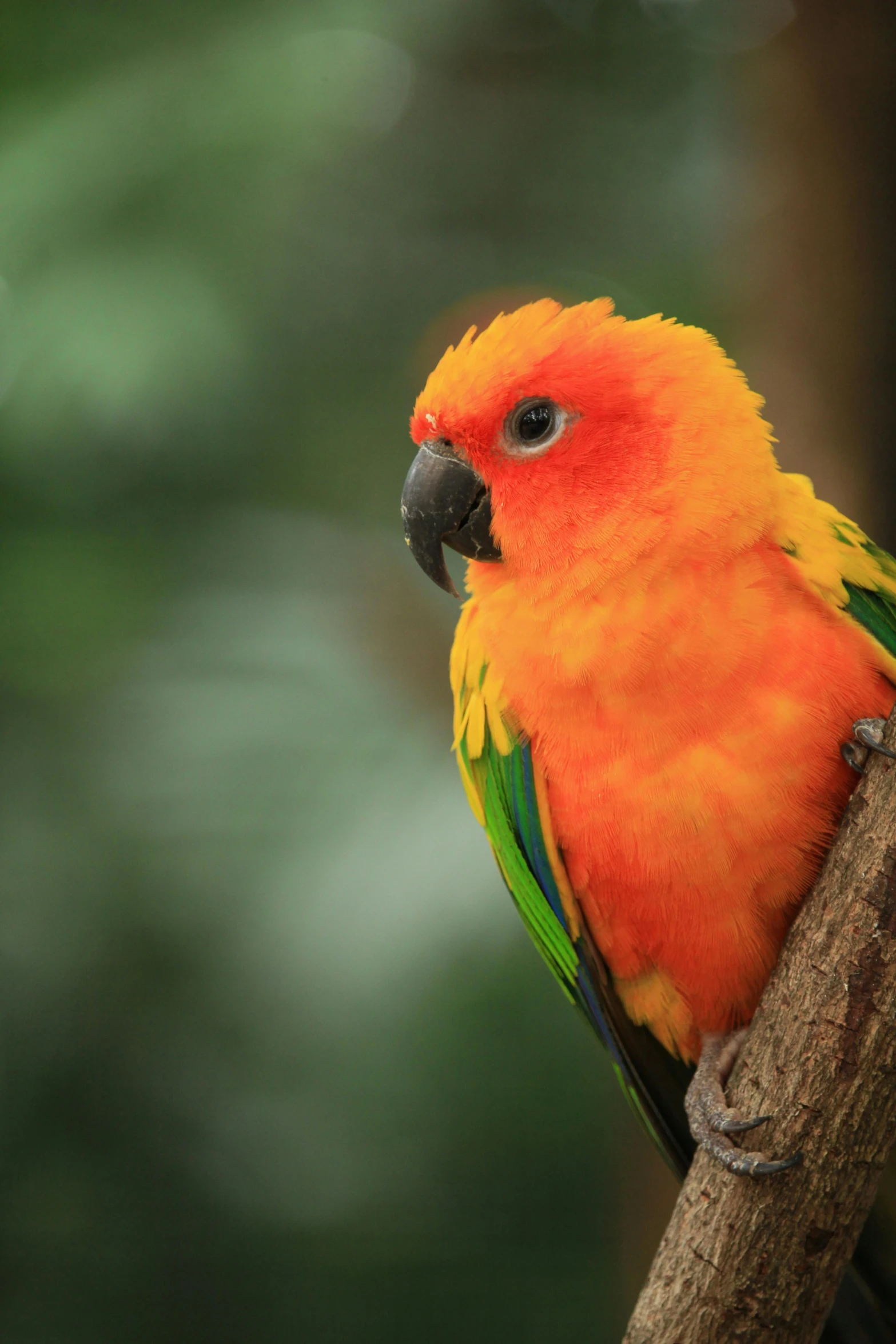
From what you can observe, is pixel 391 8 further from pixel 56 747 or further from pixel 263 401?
pixel 56 747

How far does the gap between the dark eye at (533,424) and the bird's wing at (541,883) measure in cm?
23

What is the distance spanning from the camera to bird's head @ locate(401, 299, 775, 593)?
1117 millimetres

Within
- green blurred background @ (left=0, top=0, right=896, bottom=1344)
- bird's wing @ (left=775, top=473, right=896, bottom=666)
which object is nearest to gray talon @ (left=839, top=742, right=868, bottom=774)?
bird's wing @ (left=775, top=473, right=896, bottom=666)

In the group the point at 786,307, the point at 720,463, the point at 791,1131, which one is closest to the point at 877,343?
the point at 786,307

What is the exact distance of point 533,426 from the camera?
1.18 m

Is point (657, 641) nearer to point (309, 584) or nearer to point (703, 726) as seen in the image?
point (703, 726)

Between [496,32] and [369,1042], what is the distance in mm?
2287

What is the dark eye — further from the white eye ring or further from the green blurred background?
the green blurred background

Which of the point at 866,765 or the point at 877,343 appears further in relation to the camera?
the point at 877,343

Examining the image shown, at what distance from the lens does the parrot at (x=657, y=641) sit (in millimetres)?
1083

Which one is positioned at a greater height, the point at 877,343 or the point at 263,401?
the point at 263,401

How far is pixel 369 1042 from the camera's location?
210 centimetres

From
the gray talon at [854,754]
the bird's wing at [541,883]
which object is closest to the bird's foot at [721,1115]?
the bird's wing at [541,883]

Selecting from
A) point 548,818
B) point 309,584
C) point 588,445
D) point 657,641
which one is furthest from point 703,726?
point 309,584
